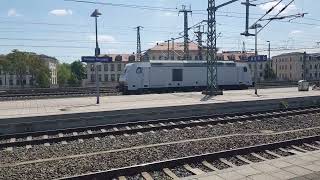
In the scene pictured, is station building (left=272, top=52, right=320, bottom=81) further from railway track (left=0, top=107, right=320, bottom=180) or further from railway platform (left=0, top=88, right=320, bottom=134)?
railway track (left=0, top=107, right=320, bottom=180)

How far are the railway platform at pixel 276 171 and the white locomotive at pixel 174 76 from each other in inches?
850

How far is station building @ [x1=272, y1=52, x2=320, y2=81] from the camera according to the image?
11905 centimetres

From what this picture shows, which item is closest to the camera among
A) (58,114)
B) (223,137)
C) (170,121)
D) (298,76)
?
(223,137)

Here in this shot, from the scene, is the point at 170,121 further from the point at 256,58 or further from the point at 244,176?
the point at 256,58

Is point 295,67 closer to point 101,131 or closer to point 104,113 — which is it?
point 104,113

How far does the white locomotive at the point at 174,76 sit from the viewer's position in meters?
30.0

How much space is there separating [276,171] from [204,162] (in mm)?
1807

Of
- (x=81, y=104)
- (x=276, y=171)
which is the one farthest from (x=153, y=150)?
(x=81, y=104)

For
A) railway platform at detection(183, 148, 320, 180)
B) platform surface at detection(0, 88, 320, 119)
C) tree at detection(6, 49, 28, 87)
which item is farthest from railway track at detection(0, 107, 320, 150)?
tree at detection(6, 49, 28, 87)

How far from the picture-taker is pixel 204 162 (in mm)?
9195

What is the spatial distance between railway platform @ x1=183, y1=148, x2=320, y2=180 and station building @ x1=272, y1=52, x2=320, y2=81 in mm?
108765

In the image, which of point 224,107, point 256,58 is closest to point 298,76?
point 256,58

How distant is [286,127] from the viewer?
1459 cm

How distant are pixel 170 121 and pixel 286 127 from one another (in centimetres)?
485
